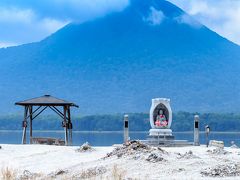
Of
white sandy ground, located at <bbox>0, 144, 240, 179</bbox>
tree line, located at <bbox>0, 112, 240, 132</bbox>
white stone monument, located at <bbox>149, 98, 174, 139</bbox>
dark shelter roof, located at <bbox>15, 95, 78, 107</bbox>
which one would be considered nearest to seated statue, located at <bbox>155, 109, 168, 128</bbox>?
white stone monument, located at <bbox>149, 98, 174, 139</bbox>

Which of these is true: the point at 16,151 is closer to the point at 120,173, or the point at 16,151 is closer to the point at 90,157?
the point at 90,157

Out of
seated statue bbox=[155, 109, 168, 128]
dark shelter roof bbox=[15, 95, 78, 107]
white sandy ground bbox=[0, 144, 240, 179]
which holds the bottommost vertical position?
white sandy ground bbox=[0, 144, 240, 179]

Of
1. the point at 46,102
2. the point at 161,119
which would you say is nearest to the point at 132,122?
the point at 161,119

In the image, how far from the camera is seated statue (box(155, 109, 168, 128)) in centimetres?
3666

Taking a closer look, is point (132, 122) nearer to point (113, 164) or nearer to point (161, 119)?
point (161, 119)

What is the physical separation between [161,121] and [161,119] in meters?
0.10

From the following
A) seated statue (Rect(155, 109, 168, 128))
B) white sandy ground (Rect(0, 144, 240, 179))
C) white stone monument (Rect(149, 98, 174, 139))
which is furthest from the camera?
seated statue (Rect(155, 109, 168, 128))

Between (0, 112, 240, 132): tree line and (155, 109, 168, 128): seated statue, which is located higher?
(0, 112, 240, 132): tree line

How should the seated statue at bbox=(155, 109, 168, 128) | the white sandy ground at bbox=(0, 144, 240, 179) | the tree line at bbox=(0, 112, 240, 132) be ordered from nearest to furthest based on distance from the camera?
the white sandy ground at bbox=(0, 144, 240, 179) < the seated statue at bbox=(155, 109, 168, 128) < the tree line at bbox=(0, 112, 240, 132)

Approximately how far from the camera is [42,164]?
23.5m

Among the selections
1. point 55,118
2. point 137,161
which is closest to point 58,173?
point 137,161

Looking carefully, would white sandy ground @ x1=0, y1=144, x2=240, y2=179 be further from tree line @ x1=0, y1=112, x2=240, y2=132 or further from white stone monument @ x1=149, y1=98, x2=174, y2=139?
tree line @ x1=0, y1=112, x2=240, y2=132

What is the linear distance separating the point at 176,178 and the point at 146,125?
125 m

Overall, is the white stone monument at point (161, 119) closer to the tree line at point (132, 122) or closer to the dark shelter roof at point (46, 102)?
the dark shelter roof at point (46, 102)
